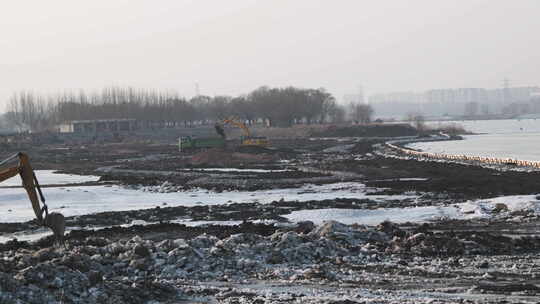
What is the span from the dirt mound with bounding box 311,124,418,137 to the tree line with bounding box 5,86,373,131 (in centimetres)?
2470

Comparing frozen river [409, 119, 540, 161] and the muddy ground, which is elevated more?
the muddy ground

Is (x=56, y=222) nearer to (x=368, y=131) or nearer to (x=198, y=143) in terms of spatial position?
(x=198, y=143)

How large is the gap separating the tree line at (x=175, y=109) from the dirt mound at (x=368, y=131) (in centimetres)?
2470

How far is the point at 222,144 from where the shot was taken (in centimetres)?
7250

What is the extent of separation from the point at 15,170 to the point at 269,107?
131m

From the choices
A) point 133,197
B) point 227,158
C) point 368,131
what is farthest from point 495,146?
point 133,197

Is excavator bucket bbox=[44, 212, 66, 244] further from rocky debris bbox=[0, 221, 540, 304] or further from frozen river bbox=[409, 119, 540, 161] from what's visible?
frozen river bbox=[409, 119, 540, 161]

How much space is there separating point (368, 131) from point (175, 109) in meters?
46.5

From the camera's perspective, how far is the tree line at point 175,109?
147 metres

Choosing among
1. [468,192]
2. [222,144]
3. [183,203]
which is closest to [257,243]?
[183,203]

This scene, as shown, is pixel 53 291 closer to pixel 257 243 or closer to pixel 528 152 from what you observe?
pixel 257 243

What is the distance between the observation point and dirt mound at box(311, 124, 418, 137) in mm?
115938

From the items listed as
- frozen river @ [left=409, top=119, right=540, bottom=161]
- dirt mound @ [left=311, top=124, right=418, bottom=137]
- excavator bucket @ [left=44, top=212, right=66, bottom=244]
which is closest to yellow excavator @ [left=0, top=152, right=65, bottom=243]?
excavator bucket @ [left=44, top=212, right=66, bottom=244]

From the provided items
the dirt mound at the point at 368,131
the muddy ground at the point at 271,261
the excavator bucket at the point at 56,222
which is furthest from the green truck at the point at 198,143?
the excavator bucket at the point at 56,222
